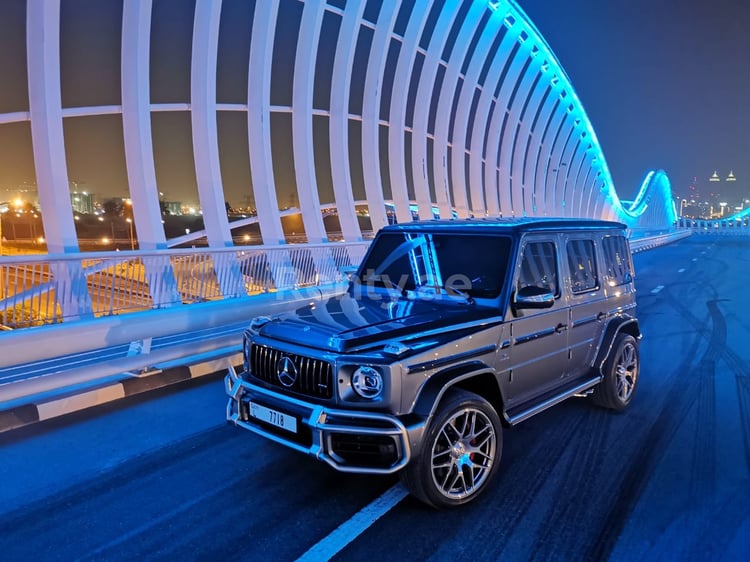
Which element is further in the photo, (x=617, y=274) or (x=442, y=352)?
(x=617, y=274)

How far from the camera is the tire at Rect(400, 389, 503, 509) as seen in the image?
360 cm

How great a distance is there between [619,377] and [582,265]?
1.27 metres

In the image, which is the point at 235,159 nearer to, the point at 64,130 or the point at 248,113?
the point at 248,113

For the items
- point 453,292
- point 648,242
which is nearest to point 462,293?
point 453,292

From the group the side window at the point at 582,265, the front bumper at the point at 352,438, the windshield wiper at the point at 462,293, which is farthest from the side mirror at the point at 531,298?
the front bumper at the point at 352,438

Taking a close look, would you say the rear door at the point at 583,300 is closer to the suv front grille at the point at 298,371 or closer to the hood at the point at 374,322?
the hood at the point at 374,322

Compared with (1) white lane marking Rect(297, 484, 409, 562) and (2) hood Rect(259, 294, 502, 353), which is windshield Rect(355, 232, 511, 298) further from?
(1) white lane marking Rect(297, 484, 409, 562)

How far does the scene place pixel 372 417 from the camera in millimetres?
3488

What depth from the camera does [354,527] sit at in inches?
138

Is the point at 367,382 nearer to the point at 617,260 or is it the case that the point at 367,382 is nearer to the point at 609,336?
the point at 609,336

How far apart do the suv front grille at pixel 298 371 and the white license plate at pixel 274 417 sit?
0.61 ft

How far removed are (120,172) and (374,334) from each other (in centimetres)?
999

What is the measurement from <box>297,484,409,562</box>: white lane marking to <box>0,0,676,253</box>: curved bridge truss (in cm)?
781

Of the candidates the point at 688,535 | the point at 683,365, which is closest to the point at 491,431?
the point at 688,535
